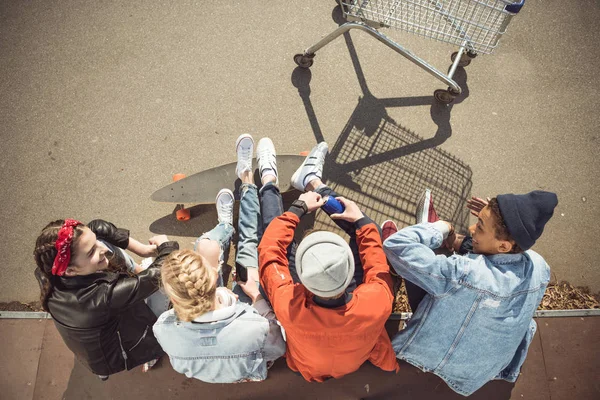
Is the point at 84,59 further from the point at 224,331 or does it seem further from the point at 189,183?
the point at 224,331

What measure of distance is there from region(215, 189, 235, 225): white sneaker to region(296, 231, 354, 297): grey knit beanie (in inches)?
55.1

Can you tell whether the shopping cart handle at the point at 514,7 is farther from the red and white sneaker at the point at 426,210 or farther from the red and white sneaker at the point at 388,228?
the red and white sneaker at the point at 388,228

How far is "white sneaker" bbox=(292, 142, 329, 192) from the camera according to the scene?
3146mm

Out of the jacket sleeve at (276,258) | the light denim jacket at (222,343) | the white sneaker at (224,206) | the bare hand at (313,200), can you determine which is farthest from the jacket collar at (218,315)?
the white sneaker at (224,206)

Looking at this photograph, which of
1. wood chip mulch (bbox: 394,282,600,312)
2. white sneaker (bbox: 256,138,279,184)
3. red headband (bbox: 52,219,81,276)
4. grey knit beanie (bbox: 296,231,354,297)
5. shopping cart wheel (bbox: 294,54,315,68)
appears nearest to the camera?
grey knit beanie (bbox: 296,231,354,297)

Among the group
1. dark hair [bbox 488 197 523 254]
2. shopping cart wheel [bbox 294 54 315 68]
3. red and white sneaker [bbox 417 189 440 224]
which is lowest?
red and white sneaker [bbox 417 189 440 224]

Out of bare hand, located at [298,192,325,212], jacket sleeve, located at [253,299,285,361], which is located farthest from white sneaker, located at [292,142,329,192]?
jacket sleeve, located at [253,299,285,361]

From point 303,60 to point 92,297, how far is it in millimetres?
2671

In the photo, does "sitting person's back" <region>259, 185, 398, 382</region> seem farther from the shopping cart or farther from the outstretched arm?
the shopping cart

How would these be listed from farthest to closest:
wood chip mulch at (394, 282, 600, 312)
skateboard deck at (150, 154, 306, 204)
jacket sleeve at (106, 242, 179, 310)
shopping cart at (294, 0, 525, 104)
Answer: skateboard deck at (150, 154, 306, 204) → wood chip mulch at (394, 282, 600, 312) → shopping cart at (294, 0, 525, 104) → jacket sleeve at (106, 242, 179, 310)

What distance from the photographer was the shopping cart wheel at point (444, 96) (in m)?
3.54

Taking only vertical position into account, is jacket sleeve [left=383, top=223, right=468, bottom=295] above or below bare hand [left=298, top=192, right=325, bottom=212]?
above

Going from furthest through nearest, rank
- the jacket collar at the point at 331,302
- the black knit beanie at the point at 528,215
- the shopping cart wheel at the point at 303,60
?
the shopping cart wheel at the point at 303,60, the black knit beanie at the point at 528,215, the jacket collar at the point at 331,302

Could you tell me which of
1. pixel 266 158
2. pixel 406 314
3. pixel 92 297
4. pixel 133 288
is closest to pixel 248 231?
pixel 266 158
